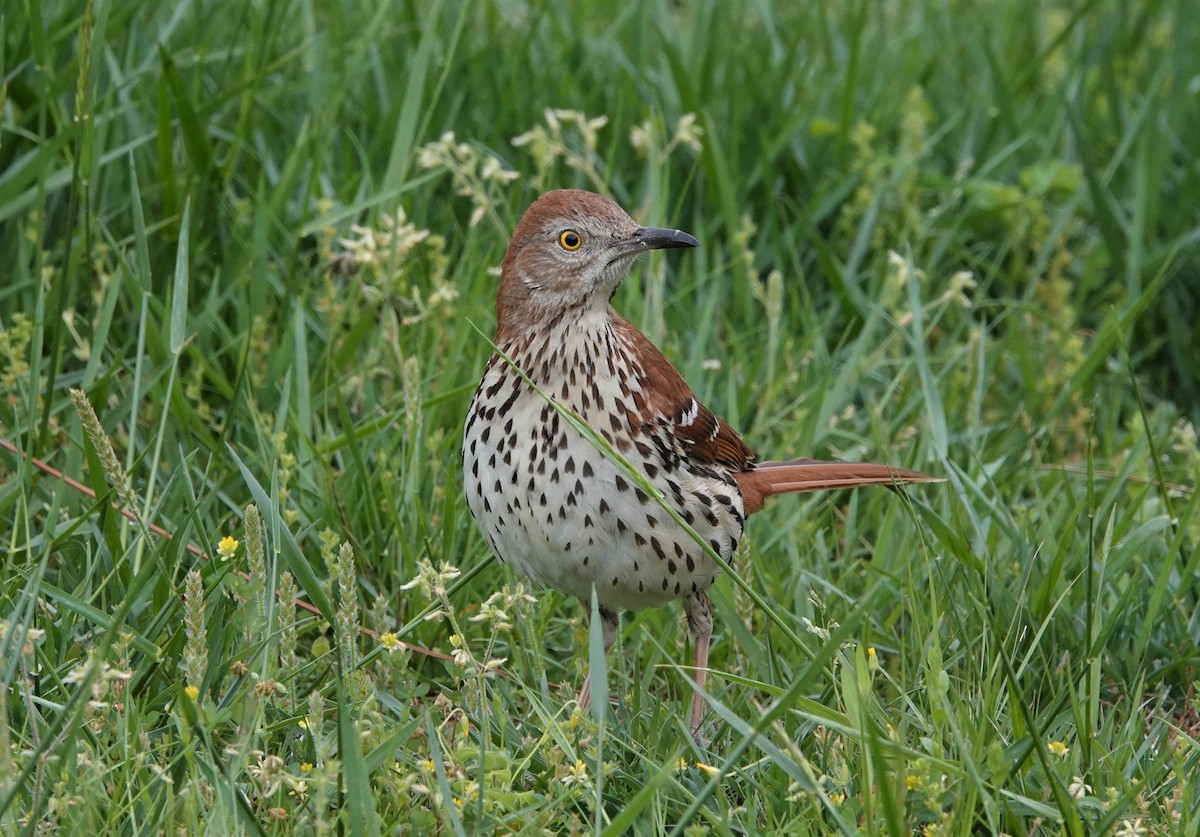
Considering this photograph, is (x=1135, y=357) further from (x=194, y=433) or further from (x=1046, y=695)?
(x=194, y=433)

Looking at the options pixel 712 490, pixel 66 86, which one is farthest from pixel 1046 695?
pixel 66 86

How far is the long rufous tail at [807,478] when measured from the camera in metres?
4.12

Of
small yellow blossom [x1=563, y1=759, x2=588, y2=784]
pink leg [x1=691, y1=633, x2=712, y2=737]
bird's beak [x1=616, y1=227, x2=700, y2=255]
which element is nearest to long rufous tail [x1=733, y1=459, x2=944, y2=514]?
pink leg [x1=691, y1=633, x2=712, y2=737]

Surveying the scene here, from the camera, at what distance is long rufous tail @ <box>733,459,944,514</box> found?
4.12 meters

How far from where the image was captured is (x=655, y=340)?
5.05 metres

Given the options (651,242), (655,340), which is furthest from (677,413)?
(655,340)

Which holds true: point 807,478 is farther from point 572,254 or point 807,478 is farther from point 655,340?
point 655,340

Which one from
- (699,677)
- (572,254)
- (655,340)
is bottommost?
(699,677)

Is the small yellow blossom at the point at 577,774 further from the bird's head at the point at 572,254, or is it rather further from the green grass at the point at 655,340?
the bird's head at the point at 572,254

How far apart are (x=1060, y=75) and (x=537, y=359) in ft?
12.9

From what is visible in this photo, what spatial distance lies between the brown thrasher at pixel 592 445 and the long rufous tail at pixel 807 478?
10 millimetres

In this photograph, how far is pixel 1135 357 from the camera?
586cm

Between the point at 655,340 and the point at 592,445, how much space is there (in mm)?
1623

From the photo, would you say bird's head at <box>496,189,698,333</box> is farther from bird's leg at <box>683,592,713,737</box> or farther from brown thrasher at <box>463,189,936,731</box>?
bird's leg at <box>683,592,713,737</box>
